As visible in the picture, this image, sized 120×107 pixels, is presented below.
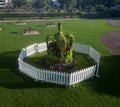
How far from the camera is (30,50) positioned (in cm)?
1908

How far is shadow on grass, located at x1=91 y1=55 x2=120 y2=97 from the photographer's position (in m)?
13.2

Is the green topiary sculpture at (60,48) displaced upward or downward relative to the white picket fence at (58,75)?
upward

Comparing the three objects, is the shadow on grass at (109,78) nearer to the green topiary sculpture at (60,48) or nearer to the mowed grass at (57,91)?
the mowed grass at (57,91)

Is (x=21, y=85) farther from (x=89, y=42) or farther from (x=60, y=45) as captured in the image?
(x=89, y=42)

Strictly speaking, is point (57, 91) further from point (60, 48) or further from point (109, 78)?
point (109, 78)

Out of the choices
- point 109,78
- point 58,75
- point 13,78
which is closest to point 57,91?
point 58,75

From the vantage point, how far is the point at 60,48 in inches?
608

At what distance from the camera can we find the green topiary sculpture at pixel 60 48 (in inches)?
606

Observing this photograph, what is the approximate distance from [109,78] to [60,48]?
4.80 m

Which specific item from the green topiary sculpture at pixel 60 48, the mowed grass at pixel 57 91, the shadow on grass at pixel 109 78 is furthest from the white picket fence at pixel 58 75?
the green topiary sculpture at pixel 60 48

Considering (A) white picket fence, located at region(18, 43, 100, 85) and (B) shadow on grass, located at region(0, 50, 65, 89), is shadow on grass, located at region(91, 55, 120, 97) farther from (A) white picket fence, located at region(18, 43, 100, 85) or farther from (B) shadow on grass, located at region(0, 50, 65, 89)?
(B) shadow on grass, located at region(0, 50, 65, 89)

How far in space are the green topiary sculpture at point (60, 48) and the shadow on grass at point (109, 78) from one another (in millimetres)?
3334

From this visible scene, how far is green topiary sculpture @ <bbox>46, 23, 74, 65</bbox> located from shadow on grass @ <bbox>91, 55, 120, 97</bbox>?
3334 mm

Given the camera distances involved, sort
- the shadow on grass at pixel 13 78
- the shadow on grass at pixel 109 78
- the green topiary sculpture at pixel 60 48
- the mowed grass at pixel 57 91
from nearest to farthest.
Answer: the mowed grass at pixel 57 91, the shadow on grass at pixel 109 78, the shadow on grass at pixel 13 78, the green topiary sculpture at pixel 60 48
